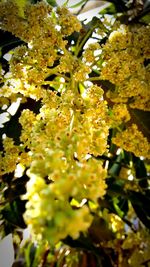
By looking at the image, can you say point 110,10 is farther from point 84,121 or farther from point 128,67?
point 84,121

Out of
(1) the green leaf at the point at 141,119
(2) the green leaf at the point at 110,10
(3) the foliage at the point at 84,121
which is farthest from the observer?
(2) the green leaf at the point at 110,10

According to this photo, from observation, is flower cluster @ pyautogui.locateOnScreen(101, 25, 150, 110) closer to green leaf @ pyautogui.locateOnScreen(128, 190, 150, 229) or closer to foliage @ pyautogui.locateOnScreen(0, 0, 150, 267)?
foliage @ pyautogui.locateOnScreen(0, 0, 150, 267)

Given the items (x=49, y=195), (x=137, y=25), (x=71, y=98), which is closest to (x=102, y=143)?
(x=71, y=98)

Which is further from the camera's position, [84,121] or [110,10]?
[110,10]

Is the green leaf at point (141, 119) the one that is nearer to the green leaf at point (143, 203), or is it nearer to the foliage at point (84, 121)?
the foliage at point (84, 121)

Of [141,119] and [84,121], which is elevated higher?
[84,121]

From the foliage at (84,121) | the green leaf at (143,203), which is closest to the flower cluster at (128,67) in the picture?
the foliage at (84,121)

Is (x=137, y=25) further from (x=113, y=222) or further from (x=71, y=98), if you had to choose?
(x=113, y=222)

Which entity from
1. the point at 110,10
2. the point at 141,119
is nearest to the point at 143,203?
the point at 141,119

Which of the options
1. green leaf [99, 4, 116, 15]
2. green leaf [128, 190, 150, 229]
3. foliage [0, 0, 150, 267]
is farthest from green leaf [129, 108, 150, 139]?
green leaf [99, 4, 116, 15]

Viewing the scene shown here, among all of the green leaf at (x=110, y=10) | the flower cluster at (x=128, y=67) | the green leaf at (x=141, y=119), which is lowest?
the green leaf at (x=141, y=119)

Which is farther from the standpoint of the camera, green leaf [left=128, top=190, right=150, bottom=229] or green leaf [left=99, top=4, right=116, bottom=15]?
green leaf [left=99, top=4, right=116, bottom=15]

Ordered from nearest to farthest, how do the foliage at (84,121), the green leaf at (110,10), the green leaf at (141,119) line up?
the foliage at (84,121) < the green leaf at (141,119) < the green leaf at (110,10)
